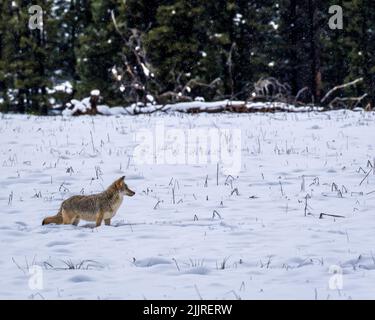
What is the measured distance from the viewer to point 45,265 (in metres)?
5.43

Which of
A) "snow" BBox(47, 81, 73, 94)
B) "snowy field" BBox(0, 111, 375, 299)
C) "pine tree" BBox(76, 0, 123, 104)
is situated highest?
"pine tree" BBox(76, 0, 123, 104)

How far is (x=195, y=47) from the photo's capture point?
32.2 meters

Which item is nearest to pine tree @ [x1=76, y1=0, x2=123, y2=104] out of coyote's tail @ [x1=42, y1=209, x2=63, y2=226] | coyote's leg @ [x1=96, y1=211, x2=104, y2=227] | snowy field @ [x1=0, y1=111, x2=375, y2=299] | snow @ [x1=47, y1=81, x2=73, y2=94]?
snow @ [x1=47, y1=81, x2=73, y2=94]

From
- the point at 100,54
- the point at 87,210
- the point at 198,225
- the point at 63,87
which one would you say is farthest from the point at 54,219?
the point at 63,87

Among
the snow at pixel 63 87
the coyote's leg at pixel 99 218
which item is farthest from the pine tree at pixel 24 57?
the coyote's leg at pixel 99 218

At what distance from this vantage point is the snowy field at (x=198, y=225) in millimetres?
4832

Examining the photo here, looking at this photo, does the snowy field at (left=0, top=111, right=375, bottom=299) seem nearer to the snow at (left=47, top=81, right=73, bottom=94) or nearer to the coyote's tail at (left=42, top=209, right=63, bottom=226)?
the coyote's tail at (left=42, top=209, right=63, bottom=226)

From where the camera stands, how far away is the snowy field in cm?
483

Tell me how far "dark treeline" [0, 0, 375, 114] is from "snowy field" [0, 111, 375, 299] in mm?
19430

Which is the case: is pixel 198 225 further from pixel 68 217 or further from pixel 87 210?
pixel 68 217

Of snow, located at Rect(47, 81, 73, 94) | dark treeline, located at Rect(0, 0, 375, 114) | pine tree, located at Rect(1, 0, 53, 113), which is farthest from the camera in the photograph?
snow, located at Rect(47, 81, 73, 94)

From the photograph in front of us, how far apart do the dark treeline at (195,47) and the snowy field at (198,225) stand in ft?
63.7

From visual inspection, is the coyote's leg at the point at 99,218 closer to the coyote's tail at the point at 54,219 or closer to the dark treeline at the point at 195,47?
the coyote's tail at the point at 54,219
